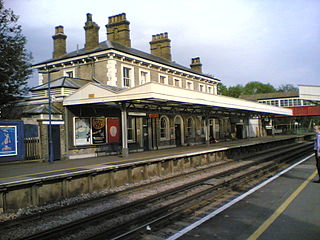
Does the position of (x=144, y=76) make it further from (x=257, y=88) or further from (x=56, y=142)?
(x=257, y=88)

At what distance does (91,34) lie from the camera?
22344mm

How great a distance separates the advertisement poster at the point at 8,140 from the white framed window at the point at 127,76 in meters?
9.38

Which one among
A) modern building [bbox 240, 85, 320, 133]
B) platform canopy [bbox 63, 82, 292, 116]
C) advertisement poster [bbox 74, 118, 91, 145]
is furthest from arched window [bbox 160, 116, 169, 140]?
modern building [bbox 240, 85, 320, 133]

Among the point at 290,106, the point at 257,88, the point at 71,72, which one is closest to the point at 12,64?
the point at 71,72

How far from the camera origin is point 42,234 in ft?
18.7

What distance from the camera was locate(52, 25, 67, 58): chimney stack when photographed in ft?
82.4

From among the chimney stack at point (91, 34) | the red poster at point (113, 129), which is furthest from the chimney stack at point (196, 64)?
the red poster at point (113, 129)

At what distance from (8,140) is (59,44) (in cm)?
A: 1394

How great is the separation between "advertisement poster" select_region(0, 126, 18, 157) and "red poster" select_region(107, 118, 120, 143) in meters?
6.13

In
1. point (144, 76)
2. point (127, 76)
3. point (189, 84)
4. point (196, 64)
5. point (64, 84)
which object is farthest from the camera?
point (196, 64)

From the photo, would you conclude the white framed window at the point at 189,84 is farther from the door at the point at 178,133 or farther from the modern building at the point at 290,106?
the modern building at the point at 290,106

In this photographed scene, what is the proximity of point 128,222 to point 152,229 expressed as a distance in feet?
1.84

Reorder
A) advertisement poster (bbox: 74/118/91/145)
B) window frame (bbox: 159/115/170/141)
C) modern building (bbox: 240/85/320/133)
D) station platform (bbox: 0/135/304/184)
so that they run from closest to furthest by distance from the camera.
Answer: station platform (bbox: 0/135/304/184), advertisement poster (bbox: 74/118/91/145), window frame (bbox: 159/115/170/141), modern building (bbox: 240/85/320/133)

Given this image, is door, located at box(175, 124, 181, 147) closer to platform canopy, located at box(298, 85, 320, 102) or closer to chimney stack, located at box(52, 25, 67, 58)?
chimney stack, located at box(52, 25, 67, 58)
